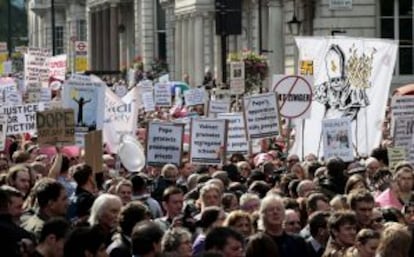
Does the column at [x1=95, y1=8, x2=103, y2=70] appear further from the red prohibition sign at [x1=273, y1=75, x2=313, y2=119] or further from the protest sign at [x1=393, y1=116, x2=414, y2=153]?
the protest sign at [x1=393, y1=116, x2=414, y2=153]

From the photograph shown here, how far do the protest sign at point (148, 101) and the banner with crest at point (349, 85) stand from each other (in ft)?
45.9

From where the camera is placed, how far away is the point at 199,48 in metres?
71.6

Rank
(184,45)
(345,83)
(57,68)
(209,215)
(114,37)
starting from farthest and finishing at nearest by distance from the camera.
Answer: (114,37) → (184,45) → (57,68) → (345,83) → (209,215)

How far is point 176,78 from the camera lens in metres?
78.9

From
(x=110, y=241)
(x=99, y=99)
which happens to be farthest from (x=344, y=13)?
(x=110, y=241)

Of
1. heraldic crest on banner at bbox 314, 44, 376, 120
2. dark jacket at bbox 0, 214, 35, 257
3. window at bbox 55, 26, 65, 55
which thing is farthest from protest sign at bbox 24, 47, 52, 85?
window at bbox 55, 26, 65, 55

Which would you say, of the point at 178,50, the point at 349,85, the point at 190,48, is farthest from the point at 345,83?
the point at 178,50

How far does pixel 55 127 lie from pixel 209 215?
23.7 feet

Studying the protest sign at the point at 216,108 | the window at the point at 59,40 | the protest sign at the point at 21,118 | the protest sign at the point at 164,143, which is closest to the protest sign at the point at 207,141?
the protest sign at the point at 164,143

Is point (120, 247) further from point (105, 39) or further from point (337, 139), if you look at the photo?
point (105, 39)

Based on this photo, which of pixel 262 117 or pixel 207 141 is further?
pixel 262 117

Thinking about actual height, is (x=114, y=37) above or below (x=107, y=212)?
above

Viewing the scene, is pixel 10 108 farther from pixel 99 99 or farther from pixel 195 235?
pixel 195 235

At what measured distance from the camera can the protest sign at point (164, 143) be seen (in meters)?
22.6
